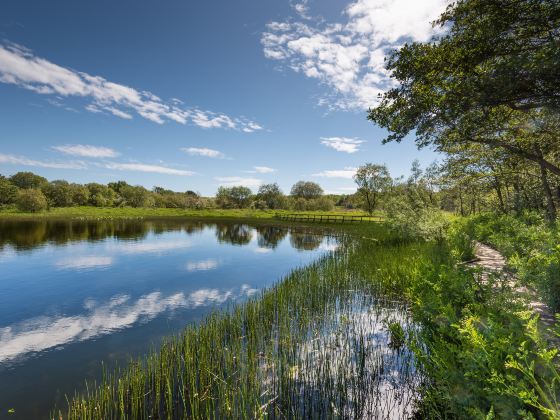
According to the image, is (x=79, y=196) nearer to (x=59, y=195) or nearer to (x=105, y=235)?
(x=59, y=195)

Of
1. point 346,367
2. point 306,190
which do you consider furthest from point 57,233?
point 306,190

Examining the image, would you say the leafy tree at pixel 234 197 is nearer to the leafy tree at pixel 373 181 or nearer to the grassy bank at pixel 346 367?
the leafy tree at pixel 373 181

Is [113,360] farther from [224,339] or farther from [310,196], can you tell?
[310,196]

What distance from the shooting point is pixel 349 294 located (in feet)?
43.4

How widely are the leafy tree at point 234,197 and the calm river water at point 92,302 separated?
109713 millimetres

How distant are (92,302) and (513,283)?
19121 millimetres

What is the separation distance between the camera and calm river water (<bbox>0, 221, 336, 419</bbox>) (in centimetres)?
803

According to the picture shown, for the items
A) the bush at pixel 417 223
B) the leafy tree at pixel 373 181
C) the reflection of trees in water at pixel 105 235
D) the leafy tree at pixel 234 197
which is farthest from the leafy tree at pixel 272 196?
the bush at pixel 417 223

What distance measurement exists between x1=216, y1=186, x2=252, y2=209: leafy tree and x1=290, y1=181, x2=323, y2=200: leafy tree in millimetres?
26277

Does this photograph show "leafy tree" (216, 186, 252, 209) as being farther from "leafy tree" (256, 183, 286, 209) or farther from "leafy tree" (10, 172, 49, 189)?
"leafy tree" (10, 172, 49, 189)

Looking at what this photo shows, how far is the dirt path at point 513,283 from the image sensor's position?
6373 millimetres

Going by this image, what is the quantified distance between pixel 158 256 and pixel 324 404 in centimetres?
2562

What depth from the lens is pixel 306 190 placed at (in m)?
150

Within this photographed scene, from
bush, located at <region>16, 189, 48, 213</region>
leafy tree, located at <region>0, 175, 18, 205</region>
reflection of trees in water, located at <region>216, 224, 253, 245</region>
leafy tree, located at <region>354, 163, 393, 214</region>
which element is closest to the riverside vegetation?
reflection of trees in water, located at <region>216, 224, 253, 245</region>
